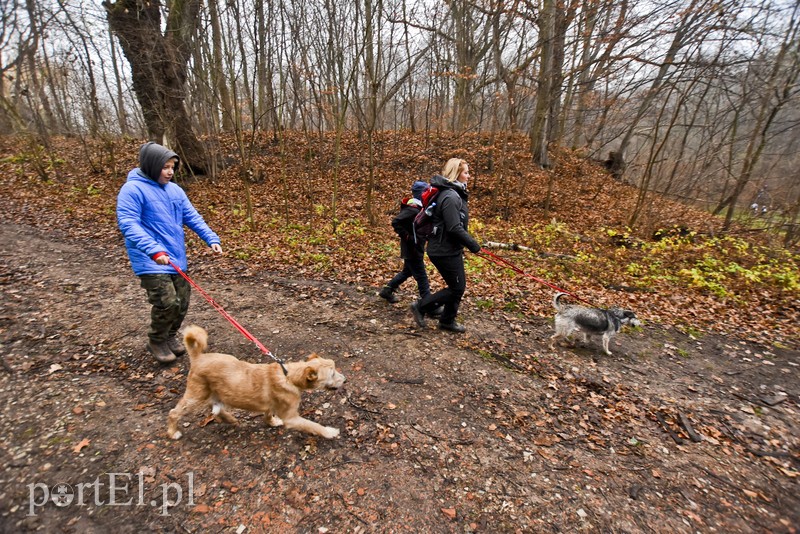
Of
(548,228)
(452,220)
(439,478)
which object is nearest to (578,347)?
(452,220)

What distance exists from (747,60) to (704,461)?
40.7ft

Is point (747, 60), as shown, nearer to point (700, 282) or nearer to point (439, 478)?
point (700, 282)

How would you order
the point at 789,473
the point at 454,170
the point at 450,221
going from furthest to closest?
the point at 454,170, the point at 450,221, the point at 789,473

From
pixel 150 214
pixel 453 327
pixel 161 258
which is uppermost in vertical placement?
pixel 150 214

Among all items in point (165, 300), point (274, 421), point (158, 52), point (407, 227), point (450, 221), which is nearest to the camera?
point (274, 421)

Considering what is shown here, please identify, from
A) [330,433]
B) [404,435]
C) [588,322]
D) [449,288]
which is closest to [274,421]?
[330,433]

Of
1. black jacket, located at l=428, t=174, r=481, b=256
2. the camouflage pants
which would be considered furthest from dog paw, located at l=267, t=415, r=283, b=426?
black jacket, located at l=428, t=174, r=481, b=256

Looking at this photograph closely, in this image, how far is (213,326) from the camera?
522cm

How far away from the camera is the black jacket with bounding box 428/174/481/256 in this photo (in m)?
4.51

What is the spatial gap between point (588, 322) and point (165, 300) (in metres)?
5.74

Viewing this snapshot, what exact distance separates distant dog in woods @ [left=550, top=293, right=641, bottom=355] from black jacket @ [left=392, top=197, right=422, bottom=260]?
8.14 feet

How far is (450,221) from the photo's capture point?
4.52 meters

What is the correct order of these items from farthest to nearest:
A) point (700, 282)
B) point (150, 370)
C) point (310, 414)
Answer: point (700, 282)
point (150, 370)
point (310, 414)

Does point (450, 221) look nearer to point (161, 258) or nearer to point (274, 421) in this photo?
point (274, 421)
